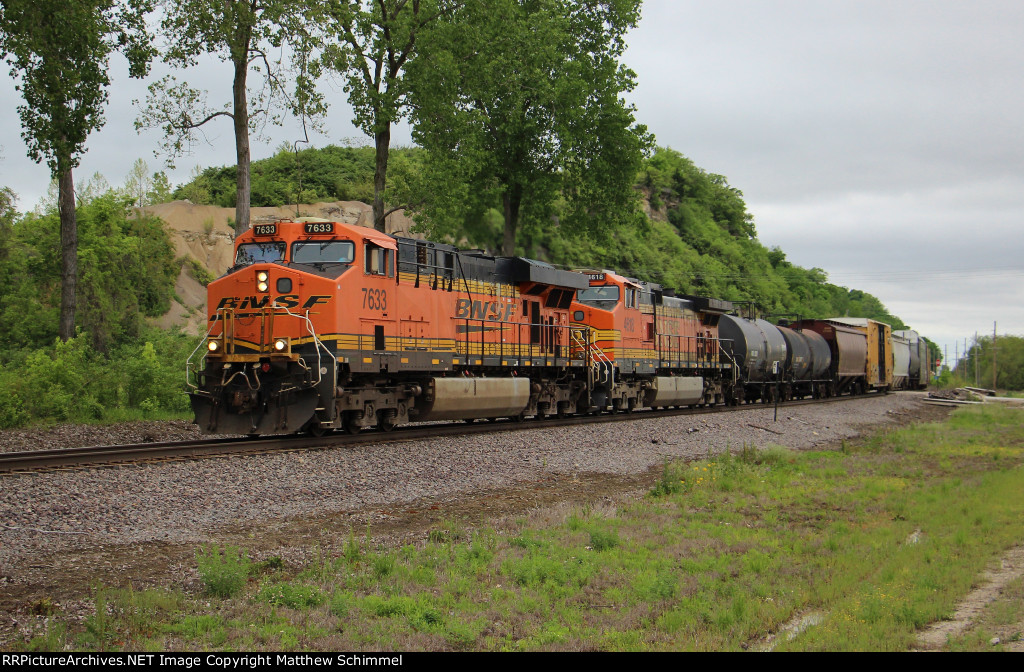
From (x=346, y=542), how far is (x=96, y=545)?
2295 millimetres

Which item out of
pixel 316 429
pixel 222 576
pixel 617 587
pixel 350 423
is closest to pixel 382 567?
pixel 222 576

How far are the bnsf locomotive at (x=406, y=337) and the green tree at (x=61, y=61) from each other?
618cm

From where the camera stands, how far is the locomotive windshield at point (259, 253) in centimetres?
1558

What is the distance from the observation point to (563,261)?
5475 centimetres

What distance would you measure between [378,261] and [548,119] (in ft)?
67.3

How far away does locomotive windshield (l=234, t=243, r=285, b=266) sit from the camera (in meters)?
15.6

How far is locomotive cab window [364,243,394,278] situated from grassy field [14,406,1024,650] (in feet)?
23.4

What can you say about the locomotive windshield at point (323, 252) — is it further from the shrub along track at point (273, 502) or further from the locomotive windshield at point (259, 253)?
the shrub along track at point (273, 502)

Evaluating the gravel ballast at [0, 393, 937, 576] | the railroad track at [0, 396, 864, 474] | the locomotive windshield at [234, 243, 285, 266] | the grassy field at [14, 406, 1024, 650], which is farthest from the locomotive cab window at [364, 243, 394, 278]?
the grassy field at [14, 406, 1024, 650]

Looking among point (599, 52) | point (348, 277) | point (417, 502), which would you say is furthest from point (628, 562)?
point (599, 52)

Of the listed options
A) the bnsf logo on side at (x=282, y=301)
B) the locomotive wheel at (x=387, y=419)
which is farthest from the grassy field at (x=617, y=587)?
the locomotive wheel at (x=387, y=419)
